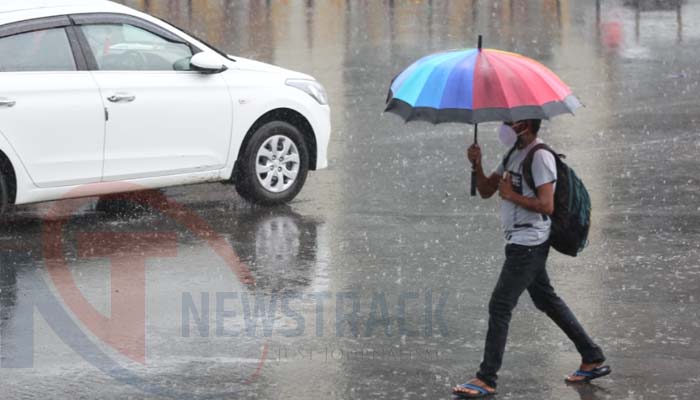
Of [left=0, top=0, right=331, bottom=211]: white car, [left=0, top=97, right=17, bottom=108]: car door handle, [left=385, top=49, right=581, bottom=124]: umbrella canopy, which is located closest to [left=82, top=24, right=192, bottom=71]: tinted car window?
[left=0, top=0, right=331, bottom=211]: white car

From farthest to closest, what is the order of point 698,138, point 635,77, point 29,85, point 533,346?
1. point 635,77
2. point 698,138
3. point 29,85
4. point 533,346

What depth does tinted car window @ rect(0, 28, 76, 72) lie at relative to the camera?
11133 millimetres

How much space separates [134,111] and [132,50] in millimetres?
574

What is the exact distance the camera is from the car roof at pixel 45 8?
1130 cm

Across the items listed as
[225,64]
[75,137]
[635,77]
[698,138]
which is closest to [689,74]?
[635,77]

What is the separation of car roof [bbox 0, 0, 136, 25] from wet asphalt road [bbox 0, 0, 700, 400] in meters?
1.57

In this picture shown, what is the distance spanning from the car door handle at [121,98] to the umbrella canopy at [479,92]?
4.52 metres

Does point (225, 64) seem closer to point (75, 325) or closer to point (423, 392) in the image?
point (75, 325)

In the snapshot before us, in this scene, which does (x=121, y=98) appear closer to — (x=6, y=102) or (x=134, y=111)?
(x=134, y=111)

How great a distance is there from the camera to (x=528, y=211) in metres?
7.19

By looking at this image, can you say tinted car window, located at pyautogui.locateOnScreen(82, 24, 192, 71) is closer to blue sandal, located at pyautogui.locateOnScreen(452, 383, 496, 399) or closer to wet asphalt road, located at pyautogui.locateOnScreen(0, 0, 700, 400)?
wet asphalt road, located at pyautogui.locateOnScreen(0, 0, 700, 400)

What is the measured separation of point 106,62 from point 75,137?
711 mm

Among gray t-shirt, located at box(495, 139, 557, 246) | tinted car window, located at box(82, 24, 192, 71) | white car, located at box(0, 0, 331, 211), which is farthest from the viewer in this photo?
tinted car window, located at box(82, 24, 192, 71)

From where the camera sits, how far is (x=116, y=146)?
11.4 meters
